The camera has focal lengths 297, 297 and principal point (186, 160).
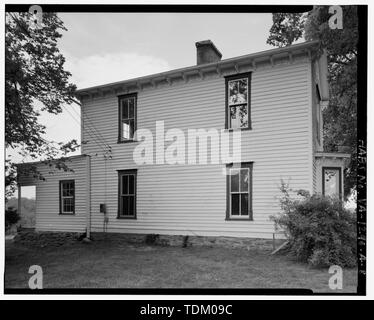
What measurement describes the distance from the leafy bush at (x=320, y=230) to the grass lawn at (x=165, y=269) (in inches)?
13.1

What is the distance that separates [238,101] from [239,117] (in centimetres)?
45

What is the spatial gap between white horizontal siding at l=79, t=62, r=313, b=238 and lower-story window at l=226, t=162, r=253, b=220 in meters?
0.14

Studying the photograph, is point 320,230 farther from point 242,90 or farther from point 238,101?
point 242,90

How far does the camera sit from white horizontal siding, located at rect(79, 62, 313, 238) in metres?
7.52

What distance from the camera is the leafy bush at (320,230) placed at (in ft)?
18.9

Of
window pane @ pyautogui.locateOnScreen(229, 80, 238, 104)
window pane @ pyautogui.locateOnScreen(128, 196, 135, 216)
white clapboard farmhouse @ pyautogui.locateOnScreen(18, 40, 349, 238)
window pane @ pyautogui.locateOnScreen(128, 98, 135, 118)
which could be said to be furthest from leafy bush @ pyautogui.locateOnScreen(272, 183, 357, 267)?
window pane @ pyautogui.locateOnScreen(128, 98, 135, 118)

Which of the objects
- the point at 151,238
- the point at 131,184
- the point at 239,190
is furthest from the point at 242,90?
the point at 151,238

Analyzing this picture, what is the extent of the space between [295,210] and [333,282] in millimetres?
2372

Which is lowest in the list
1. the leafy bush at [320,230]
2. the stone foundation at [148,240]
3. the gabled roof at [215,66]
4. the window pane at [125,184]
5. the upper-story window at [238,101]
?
the stone foundation at [148,240]

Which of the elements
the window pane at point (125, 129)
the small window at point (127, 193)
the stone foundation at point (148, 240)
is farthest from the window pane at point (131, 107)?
the stone foundation at point (148, 240)

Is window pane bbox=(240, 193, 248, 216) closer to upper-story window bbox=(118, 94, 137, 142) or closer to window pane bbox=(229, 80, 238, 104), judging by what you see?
window pane bbox=(229, 80, 238, 104)

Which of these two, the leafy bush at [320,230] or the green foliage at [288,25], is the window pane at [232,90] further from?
the leafy bush at [320,230]
